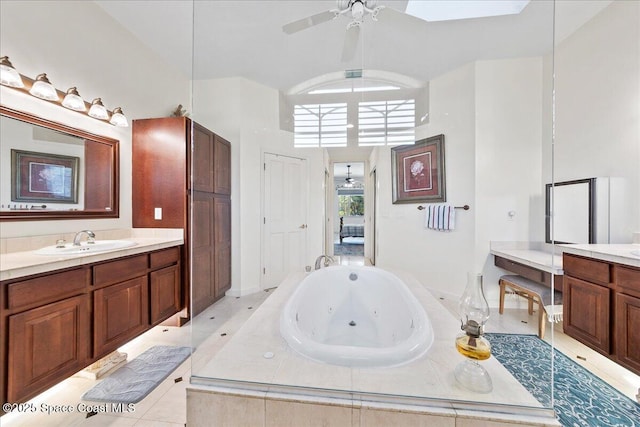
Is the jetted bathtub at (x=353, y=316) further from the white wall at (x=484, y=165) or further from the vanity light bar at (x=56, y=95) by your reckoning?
the vanity light bar at (x=56, y=95)

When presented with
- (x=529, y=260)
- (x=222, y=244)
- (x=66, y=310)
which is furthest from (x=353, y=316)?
(x=66, y=310)

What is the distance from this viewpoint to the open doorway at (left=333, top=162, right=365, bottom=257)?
2.25m

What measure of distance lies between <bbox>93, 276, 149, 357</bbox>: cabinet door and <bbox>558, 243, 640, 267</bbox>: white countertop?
3.28 meters

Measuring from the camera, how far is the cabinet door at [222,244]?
2.42m

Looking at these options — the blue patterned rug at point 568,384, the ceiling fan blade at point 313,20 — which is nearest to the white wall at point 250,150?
the ceiling fan blade at point 313,20

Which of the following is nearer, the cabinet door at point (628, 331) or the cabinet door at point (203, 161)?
the cabinet door at point (628, 331)

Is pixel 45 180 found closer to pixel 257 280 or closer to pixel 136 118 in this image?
pixel 136 118

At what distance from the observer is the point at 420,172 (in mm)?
1959

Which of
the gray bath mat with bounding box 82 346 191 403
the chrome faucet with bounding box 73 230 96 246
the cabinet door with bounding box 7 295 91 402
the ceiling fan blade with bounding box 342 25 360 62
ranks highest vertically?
the ceiling fan blade with bounding box 342 25 360 62

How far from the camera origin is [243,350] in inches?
42.8

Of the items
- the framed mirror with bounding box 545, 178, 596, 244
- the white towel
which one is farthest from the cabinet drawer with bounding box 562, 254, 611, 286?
the white towel

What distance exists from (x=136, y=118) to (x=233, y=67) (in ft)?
3.82

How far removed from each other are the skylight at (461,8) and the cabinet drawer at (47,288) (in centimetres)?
307

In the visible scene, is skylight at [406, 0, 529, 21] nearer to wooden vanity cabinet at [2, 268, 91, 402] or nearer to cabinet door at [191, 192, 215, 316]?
cabinet door at [191, 192, 215, 316]
